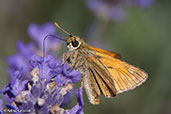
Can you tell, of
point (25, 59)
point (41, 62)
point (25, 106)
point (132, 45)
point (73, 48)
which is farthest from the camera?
point (132, 45)

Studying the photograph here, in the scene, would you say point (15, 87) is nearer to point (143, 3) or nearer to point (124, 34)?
point (143, 3)

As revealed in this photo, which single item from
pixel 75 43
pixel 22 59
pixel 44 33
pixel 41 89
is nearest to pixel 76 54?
pixel 75 43

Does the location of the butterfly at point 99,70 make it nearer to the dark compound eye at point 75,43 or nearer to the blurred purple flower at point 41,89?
the dark compound eye at point 75,43

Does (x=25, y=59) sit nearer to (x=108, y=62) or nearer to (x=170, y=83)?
(x=108, y=62)

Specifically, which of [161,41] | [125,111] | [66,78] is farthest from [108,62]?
[161,41]

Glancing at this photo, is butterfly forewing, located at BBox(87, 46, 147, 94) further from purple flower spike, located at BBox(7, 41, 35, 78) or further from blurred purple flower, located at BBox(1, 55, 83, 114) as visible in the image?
purple flower spike, located at BBox(7, 41, 35, 78)

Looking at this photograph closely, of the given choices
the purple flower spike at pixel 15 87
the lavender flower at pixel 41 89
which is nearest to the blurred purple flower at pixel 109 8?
the lavender flower at pixel 41 89

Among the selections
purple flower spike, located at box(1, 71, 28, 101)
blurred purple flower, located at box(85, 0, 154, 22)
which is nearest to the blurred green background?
blurred purple flower, located at box(85, 0, 154, 22)
